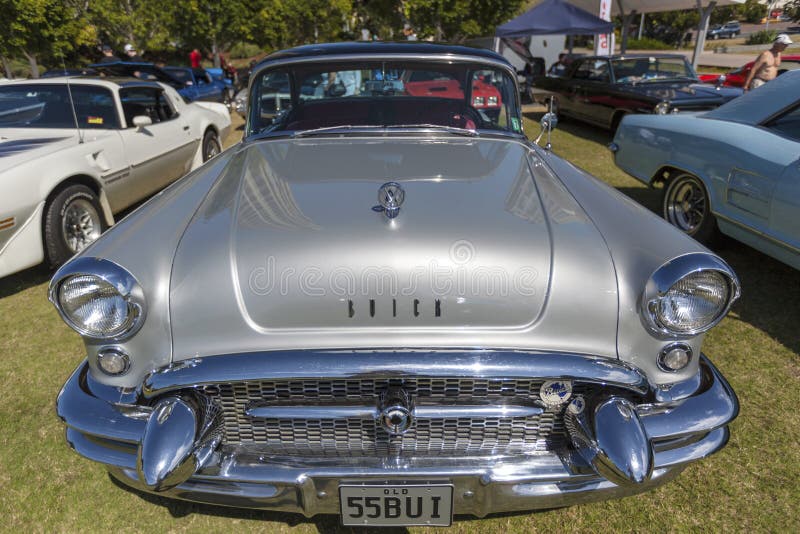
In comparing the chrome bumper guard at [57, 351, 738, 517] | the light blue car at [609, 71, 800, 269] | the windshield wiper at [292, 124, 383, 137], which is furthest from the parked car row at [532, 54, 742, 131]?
the chrome bumper guard at [57, 351, 738, 517]

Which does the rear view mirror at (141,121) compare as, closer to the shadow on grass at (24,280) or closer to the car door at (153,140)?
the car door at (153,140)

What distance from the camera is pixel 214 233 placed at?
1.80 metres

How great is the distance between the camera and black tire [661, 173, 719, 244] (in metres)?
4.19

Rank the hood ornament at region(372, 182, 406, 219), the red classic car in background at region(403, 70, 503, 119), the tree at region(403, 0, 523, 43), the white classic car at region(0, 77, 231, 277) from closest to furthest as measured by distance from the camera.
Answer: the hood ornament at region(372, 182, 406, 219) < the red classic car in background at region(403, 70, 503, 119) < the white classic car at region(0, 77, 231, 277) < the tree at region(403, 0, 523, 43)

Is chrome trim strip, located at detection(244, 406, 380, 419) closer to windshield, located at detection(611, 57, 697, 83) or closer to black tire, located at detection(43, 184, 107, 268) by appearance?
black tire, located at detection(43, 184, 107, 268)

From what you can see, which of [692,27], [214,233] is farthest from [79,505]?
[692,27]

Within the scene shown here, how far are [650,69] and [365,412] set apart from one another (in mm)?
9097

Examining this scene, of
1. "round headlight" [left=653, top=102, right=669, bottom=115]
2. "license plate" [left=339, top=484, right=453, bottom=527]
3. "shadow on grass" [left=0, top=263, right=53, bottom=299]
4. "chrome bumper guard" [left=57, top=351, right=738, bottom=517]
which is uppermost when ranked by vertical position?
"round headlight" [left=653, top=102, right=669, bottom=115]

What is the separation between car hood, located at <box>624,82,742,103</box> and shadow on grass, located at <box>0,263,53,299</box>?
7749 mm

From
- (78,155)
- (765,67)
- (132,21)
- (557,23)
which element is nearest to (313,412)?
(78,155)

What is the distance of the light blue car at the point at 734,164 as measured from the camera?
331 cm

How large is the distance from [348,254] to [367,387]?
416 mm

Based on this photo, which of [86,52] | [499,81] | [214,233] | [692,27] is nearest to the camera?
[214,233]

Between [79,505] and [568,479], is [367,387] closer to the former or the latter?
[568,479]
